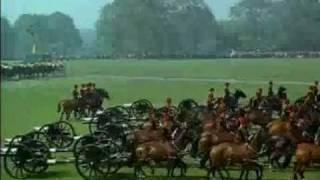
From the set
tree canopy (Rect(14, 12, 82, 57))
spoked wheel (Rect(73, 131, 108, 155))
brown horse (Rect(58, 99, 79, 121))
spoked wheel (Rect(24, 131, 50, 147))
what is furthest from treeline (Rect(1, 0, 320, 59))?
spoked wheel (Rect(73, 131, 108, 155))

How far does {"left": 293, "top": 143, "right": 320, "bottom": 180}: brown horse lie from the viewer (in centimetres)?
558

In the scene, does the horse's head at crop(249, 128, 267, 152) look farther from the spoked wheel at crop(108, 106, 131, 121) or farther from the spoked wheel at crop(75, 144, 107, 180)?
the spoked wheel at crop(108, 106, 131, 121)

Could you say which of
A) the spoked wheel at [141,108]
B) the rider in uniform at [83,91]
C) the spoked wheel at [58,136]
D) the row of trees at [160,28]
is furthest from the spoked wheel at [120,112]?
the spoked wheel at [58,136]

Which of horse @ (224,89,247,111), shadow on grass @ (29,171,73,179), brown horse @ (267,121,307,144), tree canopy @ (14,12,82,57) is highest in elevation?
tree canopy @ (14,12,82,57)

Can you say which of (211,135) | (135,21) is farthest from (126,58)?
(211,135)

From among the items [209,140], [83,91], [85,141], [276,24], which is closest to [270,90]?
[276,24]

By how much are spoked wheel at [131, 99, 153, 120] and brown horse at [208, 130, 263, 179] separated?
82.0 inches

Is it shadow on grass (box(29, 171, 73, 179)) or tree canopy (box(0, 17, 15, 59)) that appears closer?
tree canopy (box(0, 17, 15, 59))

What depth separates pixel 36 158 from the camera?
5750 millimetres

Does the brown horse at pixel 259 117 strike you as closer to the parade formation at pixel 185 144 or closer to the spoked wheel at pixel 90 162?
the parade formation at pixel 185 144

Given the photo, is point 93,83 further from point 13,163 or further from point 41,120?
point 13,163

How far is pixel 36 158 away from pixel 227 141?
1485 millimetres

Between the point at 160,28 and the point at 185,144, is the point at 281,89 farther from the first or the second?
the point at 185,144

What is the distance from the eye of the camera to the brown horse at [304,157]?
5578 mm
